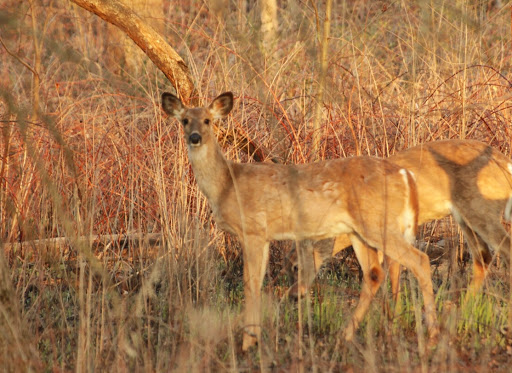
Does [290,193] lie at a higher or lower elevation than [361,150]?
lower

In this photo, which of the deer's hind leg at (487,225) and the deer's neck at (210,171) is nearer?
the deer's neck at (210,171)

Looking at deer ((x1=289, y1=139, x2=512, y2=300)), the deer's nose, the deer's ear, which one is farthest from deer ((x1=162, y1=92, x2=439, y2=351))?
deer ((x1=289, y1=139, x2=512, y2=300))

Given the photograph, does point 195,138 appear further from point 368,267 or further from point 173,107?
point 368,267

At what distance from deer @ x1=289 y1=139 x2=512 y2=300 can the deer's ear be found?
1209 mm

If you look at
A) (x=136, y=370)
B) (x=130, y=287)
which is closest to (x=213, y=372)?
(x=136, y=370)

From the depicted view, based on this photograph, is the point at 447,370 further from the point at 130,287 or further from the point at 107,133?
the point at 107,133

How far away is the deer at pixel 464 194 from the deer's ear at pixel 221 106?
121 cm

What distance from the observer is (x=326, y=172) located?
5262 millimetres

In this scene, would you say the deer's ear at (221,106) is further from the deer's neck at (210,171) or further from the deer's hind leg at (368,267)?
the deer's hind leg at (368,267)

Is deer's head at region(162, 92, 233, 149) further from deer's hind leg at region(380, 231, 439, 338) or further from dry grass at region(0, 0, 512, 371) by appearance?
deer's hind leg at region(380, 231, 439, 338)

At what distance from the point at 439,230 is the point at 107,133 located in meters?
3.19

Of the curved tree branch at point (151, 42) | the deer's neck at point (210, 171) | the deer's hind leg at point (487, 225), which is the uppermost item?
the curved tree branch at point (151, 42)

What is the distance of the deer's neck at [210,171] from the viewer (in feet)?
18.1

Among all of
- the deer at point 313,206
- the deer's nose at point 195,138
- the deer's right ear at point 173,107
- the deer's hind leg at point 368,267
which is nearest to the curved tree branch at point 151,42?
the deer's right ear at point 173,107
